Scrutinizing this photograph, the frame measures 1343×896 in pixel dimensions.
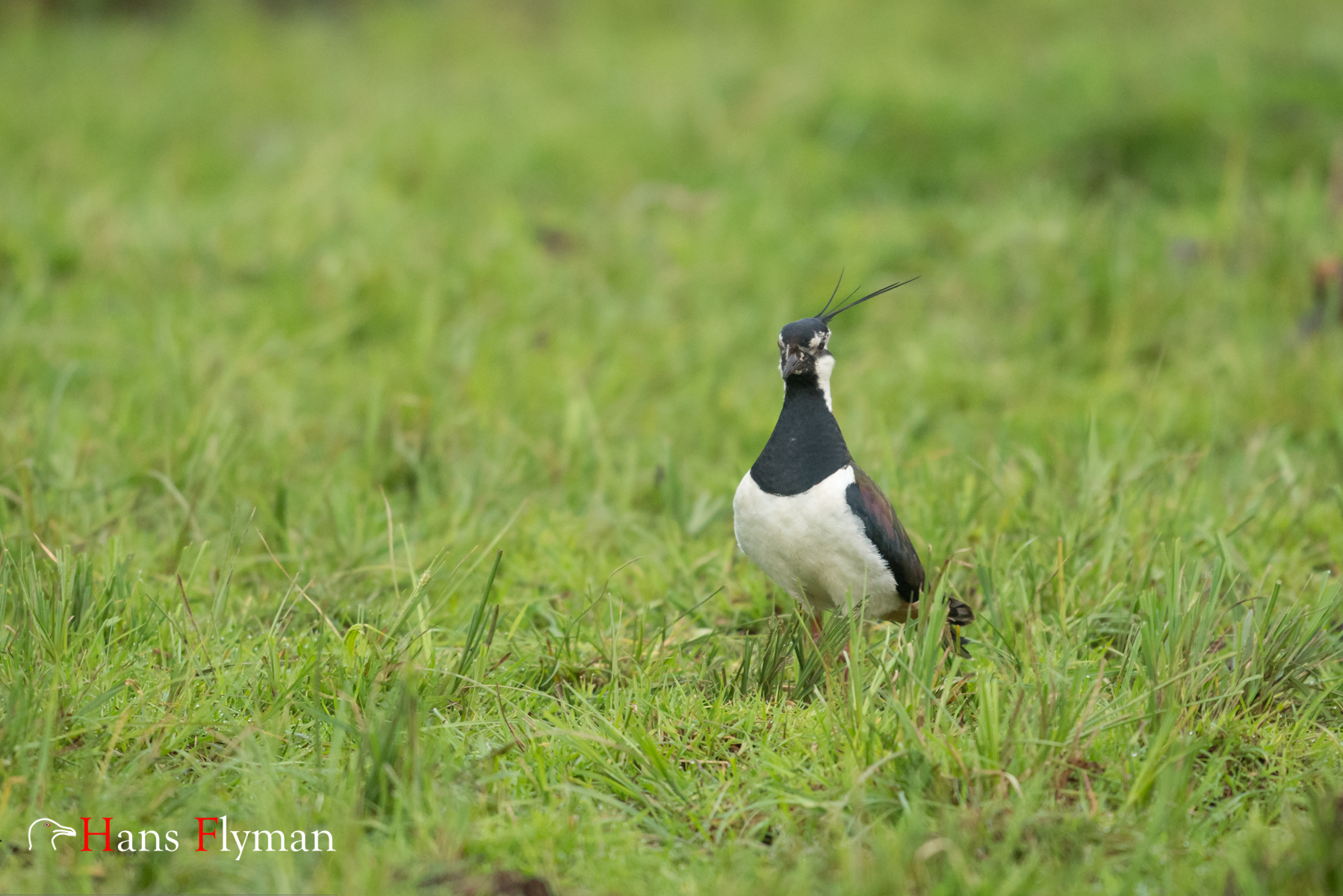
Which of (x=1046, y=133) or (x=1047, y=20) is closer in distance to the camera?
(x=1046, y=133)

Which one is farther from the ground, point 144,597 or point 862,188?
point 862,188

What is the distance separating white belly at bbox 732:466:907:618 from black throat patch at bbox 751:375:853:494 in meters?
0.02

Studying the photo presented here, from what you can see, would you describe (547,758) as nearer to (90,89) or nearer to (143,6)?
(90,89)

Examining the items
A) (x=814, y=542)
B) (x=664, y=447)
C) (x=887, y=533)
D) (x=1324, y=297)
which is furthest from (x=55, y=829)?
(x=1324, y=297)

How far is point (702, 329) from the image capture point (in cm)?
508

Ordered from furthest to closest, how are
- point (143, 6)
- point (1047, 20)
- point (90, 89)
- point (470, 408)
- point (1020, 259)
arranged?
point (143, 6) → point (1047, 20) → point (90, 89) → point (1020, 259) → point (470, 408)

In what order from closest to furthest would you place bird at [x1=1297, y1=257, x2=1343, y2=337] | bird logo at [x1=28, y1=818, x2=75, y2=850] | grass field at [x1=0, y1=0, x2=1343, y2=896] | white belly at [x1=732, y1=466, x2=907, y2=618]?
bird logo at [x1=28, y1=818, x2=75, y2=850] < grass field at [x1=0, y1=0, x2=1343, y2=896] < white belly at [x1=732, y1=466, x2=907, y2=618] < bird at [x1=1297, y1=257, x2=1343, y2=337]

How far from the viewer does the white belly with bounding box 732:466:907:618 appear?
2668mm

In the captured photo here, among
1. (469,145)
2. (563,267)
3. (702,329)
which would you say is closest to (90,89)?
(469,145)

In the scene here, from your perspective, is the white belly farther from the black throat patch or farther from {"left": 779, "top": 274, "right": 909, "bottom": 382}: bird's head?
{"left": 779, "top": 274, "right": 909, "bottom": 382}: bird's head

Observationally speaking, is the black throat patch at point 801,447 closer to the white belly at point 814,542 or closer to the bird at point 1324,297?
the white belly at point 814,542

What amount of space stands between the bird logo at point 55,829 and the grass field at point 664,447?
0.04m

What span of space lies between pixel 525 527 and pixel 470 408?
2.95ft

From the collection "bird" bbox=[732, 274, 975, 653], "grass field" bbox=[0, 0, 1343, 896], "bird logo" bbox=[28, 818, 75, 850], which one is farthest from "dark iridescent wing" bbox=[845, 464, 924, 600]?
"bird logo" bbox=[28, 818, 75, 850]
